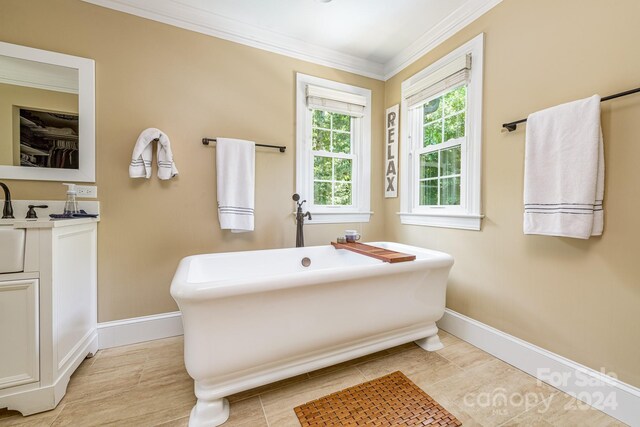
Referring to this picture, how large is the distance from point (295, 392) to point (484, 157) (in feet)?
6.55

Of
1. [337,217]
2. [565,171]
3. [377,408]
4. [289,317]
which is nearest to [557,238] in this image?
[565,171]

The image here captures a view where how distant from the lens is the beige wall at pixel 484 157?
1.34m

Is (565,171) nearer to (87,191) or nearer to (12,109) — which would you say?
(87,191)

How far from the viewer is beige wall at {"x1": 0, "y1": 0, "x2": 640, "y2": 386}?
1340mm

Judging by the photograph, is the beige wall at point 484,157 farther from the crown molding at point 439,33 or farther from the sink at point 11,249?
the sink at point 11,249

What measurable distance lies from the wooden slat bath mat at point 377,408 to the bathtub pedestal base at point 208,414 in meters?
0.36

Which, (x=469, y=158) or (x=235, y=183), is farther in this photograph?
(x=235, y=183)

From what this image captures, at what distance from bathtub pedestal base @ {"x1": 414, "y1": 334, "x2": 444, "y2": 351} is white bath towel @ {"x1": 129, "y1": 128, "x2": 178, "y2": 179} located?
7.33 feet

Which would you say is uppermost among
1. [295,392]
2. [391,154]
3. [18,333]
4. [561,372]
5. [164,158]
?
[391,154]

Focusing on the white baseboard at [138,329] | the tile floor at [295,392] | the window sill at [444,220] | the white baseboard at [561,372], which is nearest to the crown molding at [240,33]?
the window sill at [444,220]

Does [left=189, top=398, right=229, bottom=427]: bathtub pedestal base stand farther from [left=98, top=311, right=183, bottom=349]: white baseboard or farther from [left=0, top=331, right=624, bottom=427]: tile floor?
[left=98, top=311, right=183, bottom=349]: white baseboard

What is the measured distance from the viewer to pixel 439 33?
224 centimetres

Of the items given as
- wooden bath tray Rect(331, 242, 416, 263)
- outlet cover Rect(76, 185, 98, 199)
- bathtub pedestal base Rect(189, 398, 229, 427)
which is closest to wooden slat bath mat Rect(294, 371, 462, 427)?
bathtub pedestal base Rect(189, 398, 229, 427)

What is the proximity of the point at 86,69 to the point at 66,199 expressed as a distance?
2.98 feet
